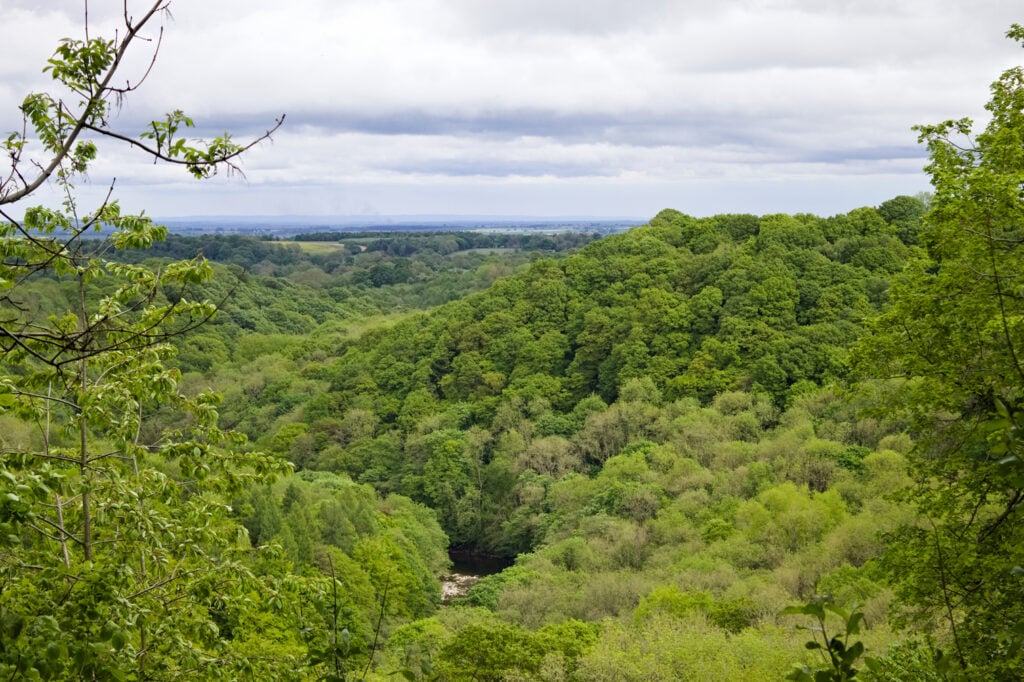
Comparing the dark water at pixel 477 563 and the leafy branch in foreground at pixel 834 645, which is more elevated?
the leafy branch in foreground at pixel 834 645

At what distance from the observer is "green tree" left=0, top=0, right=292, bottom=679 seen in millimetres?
3869

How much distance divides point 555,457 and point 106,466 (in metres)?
34.6

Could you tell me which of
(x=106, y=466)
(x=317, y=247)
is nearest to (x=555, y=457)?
(x=106, y=466)

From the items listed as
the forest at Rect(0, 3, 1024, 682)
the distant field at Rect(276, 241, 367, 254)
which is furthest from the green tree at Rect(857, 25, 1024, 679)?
the distant field at Rect(276, 241, 367, 254)

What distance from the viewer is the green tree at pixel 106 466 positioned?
3.87m

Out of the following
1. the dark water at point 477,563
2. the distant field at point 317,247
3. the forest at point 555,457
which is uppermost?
the distant field at point 317,247

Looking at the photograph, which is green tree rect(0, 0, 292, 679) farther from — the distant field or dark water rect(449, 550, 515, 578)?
the distant field

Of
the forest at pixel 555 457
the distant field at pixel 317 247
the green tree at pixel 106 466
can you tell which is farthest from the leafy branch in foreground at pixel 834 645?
the distant field at pixel 317 247

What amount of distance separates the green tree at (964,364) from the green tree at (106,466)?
6651 mm

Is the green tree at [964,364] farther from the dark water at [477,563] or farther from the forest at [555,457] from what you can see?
the dark water at [477,563]

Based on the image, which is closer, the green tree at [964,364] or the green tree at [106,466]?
the green tree at [106,466]

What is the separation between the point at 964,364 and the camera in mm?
8820

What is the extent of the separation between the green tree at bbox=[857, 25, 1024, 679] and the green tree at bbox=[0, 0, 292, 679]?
665 cm

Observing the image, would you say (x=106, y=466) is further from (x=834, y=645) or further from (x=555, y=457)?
(x=555, y=457)
